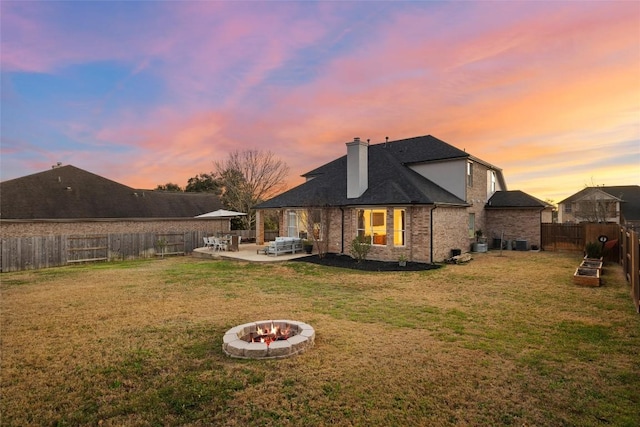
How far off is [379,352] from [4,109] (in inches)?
490

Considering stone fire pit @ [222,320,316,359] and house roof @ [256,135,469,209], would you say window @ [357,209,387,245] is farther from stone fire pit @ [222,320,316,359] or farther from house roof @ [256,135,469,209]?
stone fire pit @ [222,320,316,359]

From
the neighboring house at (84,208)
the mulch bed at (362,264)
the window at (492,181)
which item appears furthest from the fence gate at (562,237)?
the neighboring house at (84,208)

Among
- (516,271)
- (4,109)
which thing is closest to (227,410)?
(4,109)

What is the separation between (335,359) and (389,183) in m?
13.5

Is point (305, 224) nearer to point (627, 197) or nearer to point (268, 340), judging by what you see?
point (268, 340)

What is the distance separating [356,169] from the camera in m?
17.7

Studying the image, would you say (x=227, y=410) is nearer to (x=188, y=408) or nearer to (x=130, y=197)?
(x=188, y=408)

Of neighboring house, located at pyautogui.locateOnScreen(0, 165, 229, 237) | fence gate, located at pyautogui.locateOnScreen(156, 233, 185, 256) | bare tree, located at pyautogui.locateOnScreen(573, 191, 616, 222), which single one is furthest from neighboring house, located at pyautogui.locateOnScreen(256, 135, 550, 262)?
bare tree, located at pyautogui.locateOnScreen(573, 191, 616, 222)

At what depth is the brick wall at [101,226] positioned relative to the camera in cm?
1848

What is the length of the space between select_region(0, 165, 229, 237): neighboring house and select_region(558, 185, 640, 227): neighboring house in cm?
3709

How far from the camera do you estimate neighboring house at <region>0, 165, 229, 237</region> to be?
754 inches

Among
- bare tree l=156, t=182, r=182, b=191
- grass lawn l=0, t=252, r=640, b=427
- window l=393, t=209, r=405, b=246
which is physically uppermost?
bare tree l=156, t=182, r=182, b=191

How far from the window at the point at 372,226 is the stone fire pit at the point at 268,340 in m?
11.1

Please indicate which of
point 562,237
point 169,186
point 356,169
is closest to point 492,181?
point 562,237
